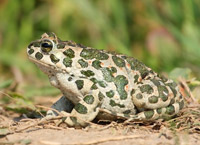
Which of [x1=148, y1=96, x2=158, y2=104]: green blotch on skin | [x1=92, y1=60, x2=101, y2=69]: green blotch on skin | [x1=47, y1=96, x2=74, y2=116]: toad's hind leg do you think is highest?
[x1=92, y1=60, x2=101, y2=69]: green blotch on skin

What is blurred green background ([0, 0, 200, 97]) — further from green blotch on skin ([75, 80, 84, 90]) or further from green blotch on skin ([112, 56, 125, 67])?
green blotch on skin ([75, 80, 84, 90])

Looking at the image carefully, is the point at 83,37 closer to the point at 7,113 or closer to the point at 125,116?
the point at 7,113

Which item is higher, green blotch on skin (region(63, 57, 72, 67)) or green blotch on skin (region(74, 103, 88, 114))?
green blotch on skin (region(63, 57, 72, 67))

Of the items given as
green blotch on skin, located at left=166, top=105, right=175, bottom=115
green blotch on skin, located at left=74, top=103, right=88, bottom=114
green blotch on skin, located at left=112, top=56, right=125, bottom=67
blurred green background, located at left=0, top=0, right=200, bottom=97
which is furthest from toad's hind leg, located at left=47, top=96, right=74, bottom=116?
blurred green background, located at left=0, top=0, right=200, bottom=97

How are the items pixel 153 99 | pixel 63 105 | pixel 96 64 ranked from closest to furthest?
pixel 153 99, pixel 96 64, pixel 63 105

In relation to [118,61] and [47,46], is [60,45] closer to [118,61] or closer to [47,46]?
[47,46]

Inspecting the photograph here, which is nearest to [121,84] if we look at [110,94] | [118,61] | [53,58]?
[110,94]
